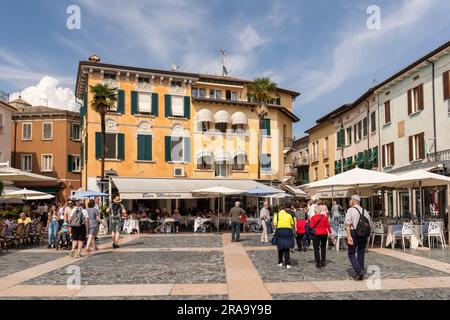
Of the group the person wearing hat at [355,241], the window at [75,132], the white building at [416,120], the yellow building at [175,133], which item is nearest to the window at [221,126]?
the yellow building at [175,133]

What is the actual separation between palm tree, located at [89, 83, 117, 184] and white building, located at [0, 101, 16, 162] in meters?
11.9

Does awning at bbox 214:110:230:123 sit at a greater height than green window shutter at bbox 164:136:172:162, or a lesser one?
greater

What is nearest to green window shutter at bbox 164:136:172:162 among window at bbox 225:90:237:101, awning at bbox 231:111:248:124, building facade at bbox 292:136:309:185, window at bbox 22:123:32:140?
awning at bbox 231:111:248:124

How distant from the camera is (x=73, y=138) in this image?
39531mm

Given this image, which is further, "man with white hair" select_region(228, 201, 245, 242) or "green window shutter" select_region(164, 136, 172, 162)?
→ "green window shutter" select_region(164, 136, 172, 162)

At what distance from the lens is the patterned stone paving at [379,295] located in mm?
7779

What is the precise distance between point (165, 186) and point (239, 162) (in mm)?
8042

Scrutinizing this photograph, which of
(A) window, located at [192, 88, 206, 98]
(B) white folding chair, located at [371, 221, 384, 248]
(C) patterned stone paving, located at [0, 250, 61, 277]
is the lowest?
(C) patterned stone paving, located at [0, 250, 61, 277]

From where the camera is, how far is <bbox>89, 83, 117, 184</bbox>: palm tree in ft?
87.1

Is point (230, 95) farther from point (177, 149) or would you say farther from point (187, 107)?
point (177, 149)

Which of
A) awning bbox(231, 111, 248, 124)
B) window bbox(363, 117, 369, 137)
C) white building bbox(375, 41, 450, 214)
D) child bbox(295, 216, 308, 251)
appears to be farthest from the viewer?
window bbox(363, 117, 369, 137)

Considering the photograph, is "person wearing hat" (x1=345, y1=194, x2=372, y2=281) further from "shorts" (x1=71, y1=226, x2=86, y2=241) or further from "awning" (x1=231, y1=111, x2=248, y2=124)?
"awning" (x1=231, y1=111, x2=248, y2=124)
